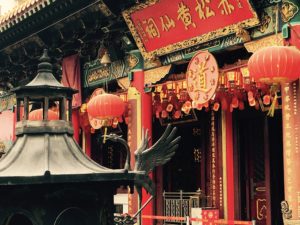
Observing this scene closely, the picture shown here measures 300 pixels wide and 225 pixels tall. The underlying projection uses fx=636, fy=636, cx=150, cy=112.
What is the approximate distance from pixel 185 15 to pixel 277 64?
8.26ft

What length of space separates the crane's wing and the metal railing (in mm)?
7127

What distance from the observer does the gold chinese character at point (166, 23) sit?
9.80 m

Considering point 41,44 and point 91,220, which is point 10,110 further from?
point 91,220

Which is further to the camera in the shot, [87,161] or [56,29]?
[56,29]

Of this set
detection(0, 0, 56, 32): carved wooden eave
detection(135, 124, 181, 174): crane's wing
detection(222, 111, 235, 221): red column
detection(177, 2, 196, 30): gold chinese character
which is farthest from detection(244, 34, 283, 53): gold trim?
detection(135, 124, 181, 174): crane's wing

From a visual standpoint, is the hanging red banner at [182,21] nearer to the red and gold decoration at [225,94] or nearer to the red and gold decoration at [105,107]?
the red and gold decoration at [225,94]

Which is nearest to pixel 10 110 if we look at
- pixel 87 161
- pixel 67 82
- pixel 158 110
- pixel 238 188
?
pixel 67 82

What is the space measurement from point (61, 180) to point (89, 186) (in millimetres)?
344

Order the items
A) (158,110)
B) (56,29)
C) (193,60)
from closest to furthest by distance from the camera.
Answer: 1. (193,60)
2. (158,110)
3. (56,29)

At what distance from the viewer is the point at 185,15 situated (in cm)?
949

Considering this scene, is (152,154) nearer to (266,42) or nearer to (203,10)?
(266,42)

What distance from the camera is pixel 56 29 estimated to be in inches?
483

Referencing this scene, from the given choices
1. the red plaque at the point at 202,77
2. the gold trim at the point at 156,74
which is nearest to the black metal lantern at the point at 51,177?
the red plaque at the point at 202,77

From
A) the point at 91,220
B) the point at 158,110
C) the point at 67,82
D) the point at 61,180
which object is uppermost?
the point at 67,82
